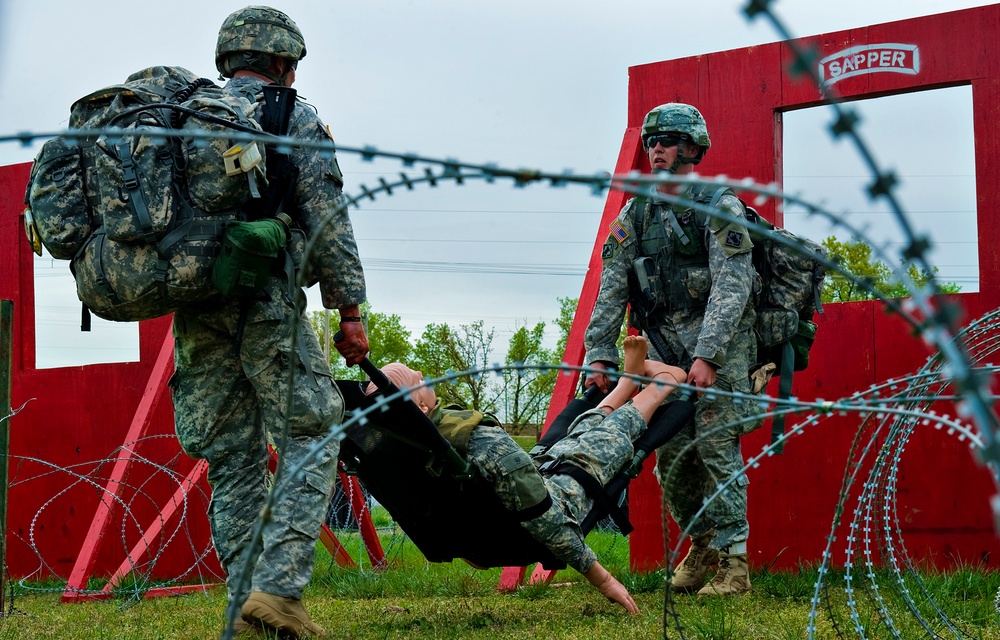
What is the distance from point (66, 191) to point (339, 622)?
1.83 metres

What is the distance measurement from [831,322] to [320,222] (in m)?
2.97

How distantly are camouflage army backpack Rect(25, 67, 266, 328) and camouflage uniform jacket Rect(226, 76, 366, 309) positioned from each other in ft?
0.70

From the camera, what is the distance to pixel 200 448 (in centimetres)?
367

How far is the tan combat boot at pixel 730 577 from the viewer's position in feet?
14.9

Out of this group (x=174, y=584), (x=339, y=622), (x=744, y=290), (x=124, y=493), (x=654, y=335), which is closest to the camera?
(x=339, y=622)

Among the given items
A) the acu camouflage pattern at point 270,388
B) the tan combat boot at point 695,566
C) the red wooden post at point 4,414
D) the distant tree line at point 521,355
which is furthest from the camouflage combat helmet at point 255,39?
the distant tree line at point 521,355

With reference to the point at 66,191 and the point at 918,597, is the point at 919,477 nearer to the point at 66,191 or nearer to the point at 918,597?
the point at 918,597

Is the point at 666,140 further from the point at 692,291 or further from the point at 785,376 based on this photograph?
the point at 785,376

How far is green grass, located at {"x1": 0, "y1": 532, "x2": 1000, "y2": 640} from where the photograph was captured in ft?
11.6

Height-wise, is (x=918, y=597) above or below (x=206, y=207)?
below

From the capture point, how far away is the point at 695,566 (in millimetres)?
4781

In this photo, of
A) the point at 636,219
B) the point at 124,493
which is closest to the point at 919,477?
the point at 636,219

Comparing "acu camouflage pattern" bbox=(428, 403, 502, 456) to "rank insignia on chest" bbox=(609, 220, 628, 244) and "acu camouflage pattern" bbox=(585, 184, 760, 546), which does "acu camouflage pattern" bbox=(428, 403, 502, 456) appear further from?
"rank insignia on chest" bbox=(609, 220, 628, 244)

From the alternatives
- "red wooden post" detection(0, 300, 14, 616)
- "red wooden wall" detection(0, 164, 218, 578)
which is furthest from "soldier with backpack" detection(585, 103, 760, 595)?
"red wooden wall" detection(0, 164, 218, 578)
